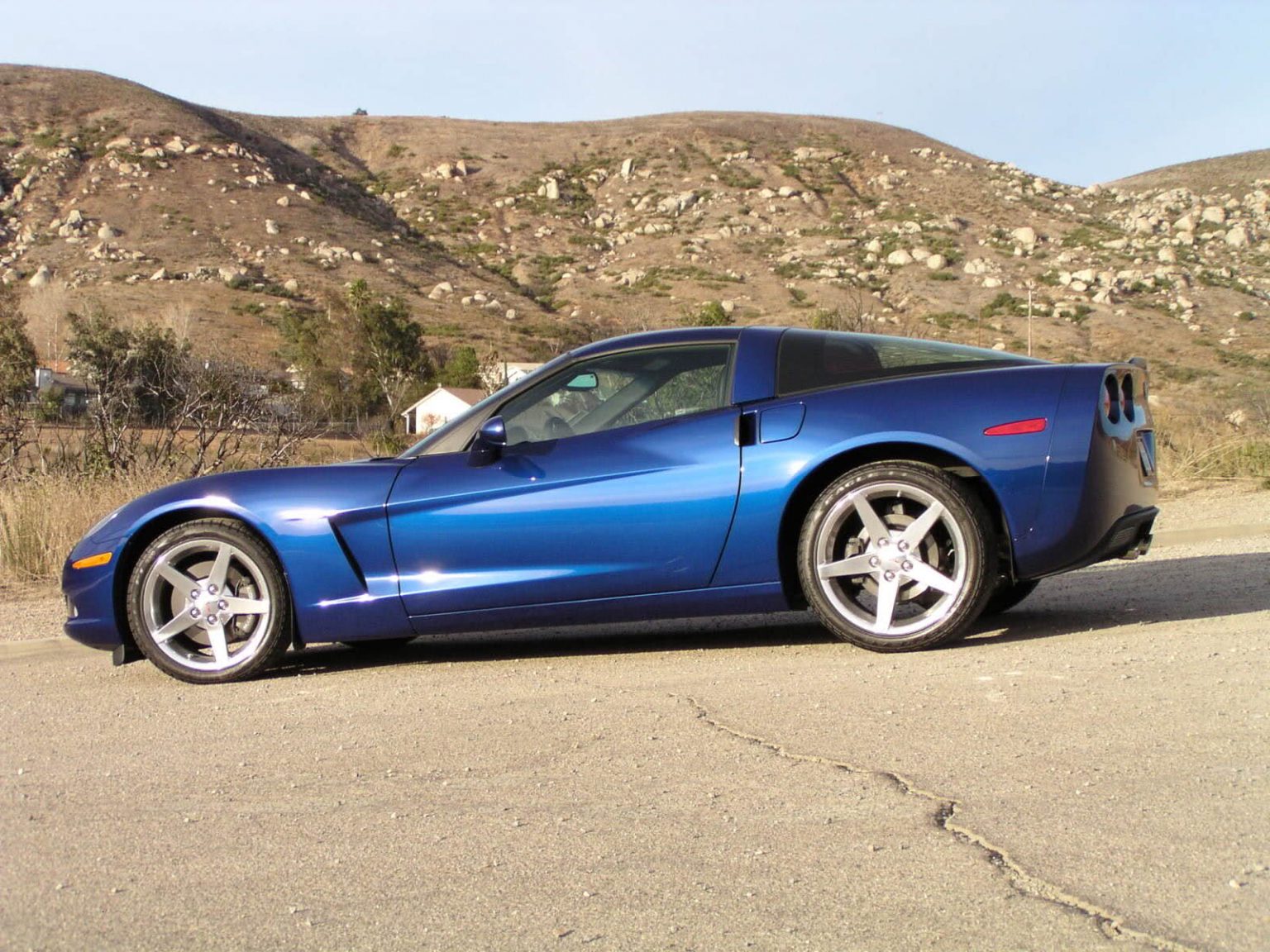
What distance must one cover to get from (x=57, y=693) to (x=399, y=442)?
65.5 ft

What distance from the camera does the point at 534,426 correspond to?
565 cm

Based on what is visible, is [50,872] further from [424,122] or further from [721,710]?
[424,122]

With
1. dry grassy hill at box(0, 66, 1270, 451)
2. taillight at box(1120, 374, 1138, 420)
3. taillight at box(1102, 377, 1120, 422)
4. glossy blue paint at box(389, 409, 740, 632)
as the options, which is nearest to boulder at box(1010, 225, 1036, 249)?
dry grassy hill at box(0, 66, 1270, 451)

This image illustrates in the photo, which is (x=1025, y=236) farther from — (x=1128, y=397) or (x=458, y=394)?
(x=1128, y=397)

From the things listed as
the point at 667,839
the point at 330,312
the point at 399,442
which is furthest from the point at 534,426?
the point at 330,312

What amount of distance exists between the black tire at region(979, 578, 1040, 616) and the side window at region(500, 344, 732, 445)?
65.6 inches

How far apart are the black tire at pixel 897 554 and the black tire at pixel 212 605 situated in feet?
7.35

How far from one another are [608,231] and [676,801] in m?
83.5

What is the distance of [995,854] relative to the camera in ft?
9.46

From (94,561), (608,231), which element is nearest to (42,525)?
(94,561)

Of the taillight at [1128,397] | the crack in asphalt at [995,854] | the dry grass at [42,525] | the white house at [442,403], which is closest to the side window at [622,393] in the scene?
the taillight at [1128,397]

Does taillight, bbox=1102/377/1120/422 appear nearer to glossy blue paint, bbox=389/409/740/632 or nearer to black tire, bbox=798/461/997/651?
black tire, bbox=798/461/997/651

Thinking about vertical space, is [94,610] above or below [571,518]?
below

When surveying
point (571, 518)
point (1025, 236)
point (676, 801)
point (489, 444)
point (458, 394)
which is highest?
point (1025, 236)
